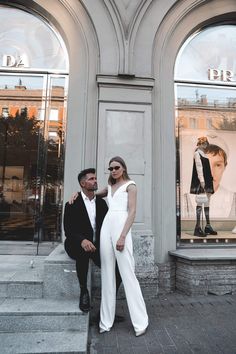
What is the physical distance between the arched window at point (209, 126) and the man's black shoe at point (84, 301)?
128 inches

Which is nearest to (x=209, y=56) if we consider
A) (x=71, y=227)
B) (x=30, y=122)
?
(x=30, y=122)

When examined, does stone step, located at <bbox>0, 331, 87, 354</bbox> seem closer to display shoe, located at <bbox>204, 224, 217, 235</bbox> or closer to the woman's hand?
the woman's hand

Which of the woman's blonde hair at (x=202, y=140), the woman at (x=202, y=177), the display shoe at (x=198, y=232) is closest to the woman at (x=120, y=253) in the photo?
the display shoe at (x=198, y=232)

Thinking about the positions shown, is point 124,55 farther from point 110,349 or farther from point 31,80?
point 110,349

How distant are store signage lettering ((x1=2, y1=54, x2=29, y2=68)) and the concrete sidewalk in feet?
16.9

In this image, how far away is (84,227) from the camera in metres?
4.10

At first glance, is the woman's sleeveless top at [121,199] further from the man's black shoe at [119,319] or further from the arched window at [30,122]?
the arched window at [30,122]

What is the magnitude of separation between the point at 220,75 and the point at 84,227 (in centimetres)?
511

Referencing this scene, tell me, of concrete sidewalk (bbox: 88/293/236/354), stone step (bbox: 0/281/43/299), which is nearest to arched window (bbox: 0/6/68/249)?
stone step (bbox: 0/281/43/299)

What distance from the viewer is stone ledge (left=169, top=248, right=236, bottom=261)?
18.0ft

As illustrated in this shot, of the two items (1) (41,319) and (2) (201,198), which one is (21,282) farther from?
(2) (201,198)

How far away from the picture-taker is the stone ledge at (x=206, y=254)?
5.48 m

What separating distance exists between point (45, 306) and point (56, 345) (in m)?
0.70

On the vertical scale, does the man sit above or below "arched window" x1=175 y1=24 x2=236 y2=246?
below
